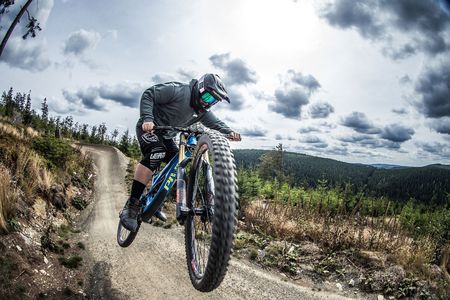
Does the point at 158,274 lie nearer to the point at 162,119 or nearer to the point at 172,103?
the point at 162,119

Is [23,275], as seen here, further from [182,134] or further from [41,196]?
[41,196]

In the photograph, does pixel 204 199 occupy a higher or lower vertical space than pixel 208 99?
lower

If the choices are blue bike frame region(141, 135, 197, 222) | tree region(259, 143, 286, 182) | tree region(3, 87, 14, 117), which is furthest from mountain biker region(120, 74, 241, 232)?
tree region(259, 143, 286, 182)

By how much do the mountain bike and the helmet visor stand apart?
622mm

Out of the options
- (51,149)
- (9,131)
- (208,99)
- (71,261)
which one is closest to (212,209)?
(208,99)

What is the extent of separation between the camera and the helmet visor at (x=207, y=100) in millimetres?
5018

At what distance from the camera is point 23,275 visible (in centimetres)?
576

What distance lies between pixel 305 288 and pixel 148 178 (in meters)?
5.23

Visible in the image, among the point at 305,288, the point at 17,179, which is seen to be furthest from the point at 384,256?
the point at 17,179

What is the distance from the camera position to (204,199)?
13.4 ft

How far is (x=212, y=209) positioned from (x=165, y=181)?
4.74ft

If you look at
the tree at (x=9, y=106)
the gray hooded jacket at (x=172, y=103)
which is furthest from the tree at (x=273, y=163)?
the gray hooded jacket at (x=172, y=103)

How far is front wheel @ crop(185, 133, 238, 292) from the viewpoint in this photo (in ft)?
10.8

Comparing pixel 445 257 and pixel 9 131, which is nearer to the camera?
pixel 445 257
